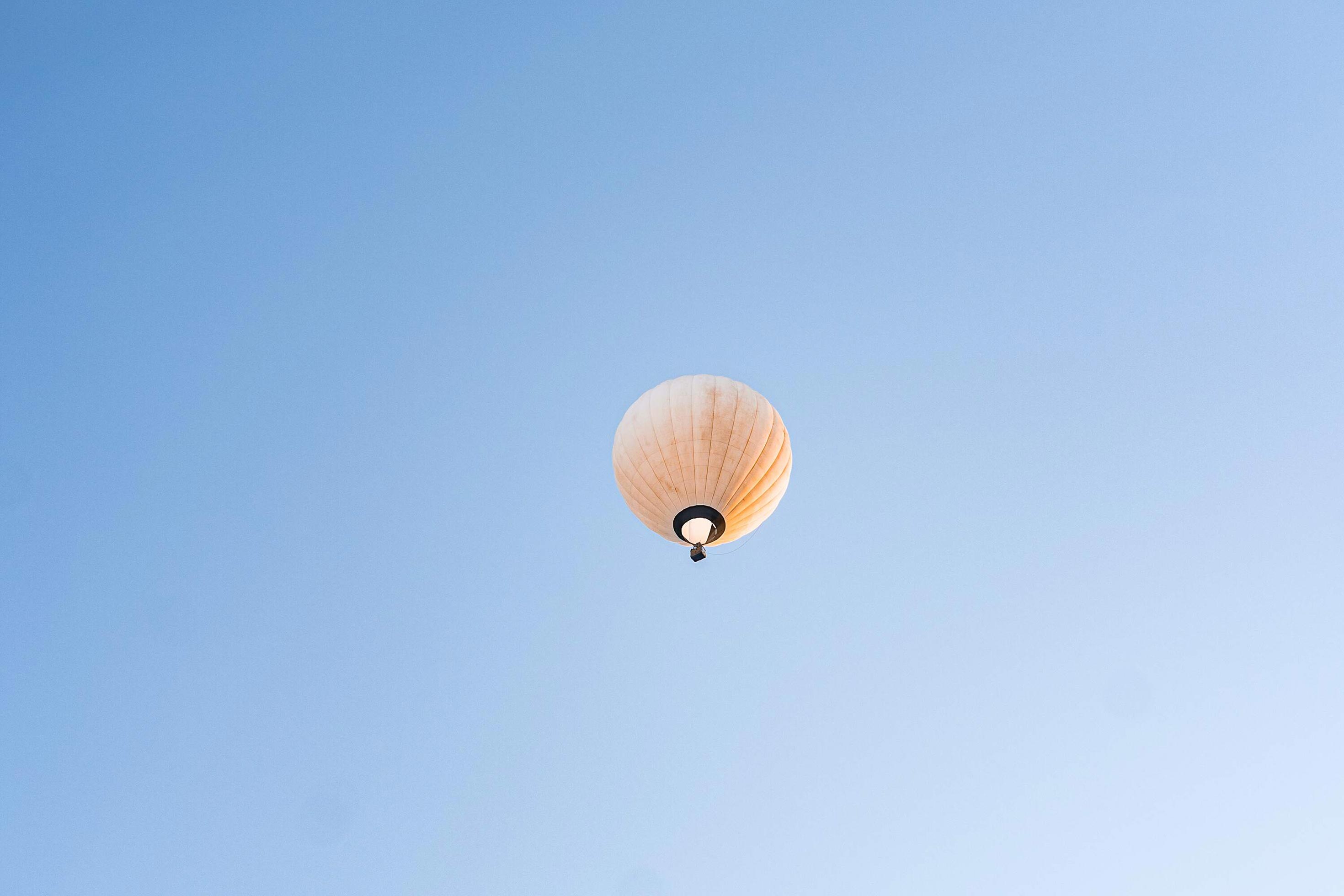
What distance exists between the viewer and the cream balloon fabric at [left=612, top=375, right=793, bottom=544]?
16.0 m

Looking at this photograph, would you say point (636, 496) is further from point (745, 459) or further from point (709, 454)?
point (745, 459)

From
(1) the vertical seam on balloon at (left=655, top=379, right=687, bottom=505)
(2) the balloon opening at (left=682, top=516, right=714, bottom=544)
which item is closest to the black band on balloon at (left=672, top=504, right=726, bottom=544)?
(2) the balloon opening at (left=682, top=516, right=714, bottom=544)

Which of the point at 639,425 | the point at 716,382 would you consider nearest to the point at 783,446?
the point at 716,382

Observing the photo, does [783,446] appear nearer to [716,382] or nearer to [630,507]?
[716,382]

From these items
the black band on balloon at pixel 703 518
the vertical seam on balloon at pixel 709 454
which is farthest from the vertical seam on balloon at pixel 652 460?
the vertical seam on balloon at pixel 709 454

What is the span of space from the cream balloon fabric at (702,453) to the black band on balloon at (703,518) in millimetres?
88

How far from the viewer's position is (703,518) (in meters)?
16.1

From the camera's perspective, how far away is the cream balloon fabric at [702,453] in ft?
52.6

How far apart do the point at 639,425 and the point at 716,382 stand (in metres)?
1.72

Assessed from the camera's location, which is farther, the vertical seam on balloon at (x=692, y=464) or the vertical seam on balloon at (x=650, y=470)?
the vertical seam on balloon at (x=650, y=470)

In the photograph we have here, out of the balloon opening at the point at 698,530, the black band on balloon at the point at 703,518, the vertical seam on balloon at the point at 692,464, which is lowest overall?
the balloon opening at the point at 698,530

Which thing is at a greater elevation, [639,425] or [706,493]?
[639,425]

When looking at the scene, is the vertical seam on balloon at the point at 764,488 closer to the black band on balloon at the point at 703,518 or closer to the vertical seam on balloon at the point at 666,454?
the black band on balloon at the point at 703,518

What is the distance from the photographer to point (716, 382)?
16688 mm
